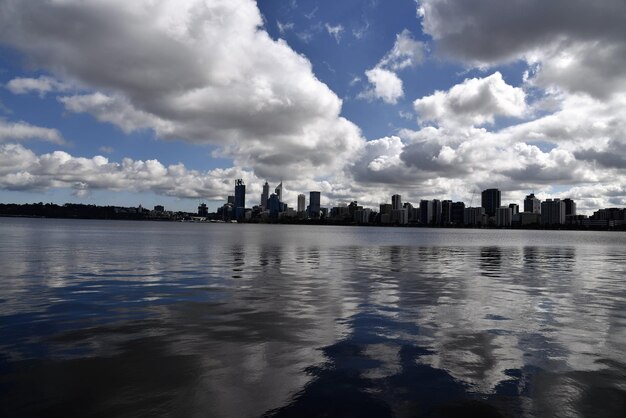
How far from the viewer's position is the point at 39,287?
30.1 metres

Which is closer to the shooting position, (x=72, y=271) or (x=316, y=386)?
(x=316, y=386)

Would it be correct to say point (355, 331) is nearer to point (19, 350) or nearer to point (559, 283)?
point (19, 350)

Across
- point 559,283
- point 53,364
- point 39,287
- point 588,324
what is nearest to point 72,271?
point 39,287

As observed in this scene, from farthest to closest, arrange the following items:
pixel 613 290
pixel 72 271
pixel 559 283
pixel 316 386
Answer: pixel 72 271, pixel 559 283, pixel 613 290, pixel 316 386

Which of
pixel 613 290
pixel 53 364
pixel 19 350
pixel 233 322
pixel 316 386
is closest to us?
pixel 316 386

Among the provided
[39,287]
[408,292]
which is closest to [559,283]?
[408,292]

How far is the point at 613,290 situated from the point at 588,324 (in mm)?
14619

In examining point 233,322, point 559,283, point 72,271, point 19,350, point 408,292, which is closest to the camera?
point 19,350

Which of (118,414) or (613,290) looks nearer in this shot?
(118,414)

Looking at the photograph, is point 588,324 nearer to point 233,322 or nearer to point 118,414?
point 233,322

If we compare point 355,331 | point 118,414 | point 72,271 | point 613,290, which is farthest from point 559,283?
point 72,271

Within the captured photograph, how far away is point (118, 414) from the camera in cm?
1039

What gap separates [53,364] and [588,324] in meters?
22.3

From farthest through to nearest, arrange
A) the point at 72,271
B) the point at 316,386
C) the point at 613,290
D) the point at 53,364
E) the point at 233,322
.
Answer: the point at 72,271
the point at 613,290
the point at 233,322
the point at 53,364
the point at 316,386
